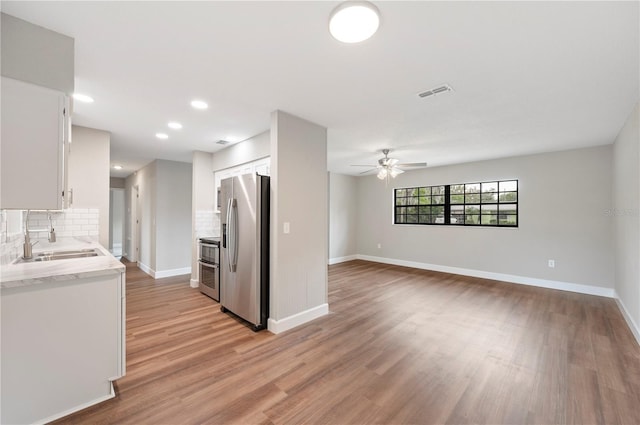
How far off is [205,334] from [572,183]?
630cm

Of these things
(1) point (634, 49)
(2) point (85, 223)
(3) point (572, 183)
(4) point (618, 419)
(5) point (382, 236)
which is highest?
(1) point (634, 49)

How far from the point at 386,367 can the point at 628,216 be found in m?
3.53

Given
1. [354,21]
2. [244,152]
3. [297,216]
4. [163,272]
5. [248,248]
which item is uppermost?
[354,21]

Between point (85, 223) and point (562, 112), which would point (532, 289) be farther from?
point (85, 223)

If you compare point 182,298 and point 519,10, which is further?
point 182,298

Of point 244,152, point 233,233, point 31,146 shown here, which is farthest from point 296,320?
point 31,146

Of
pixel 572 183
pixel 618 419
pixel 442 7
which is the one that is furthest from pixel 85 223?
pixel 572 183

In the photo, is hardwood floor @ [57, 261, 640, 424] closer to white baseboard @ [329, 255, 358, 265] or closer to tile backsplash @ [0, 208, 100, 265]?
tile backsplash @ [0, 208, 100, 265]

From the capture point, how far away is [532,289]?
4801mm

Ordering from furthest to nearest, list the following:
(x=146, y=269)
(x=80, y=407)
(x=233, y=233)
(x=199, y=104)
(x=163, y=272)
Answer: (x=146, y=269)
(x=163, y=272)
(x=233, y=233)
(x=199, y=104)
(x=80, y=407)

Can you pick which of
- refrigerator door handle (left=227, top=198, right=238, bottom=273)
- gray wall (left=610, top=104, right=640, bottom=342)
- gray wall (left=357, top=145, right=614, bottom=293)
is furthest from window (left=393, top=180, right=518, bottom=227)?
refrigerator door handle (left=227, top=198, right=238, bottom=273)

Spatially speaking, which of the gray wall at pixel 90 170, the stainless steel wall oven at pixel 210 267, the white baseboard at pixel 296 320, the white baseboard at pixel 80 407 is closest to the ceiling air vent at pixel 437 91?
the white baseboard at pixel 296 320

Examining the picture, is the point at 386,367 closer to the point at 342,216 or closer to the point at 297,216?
the point at 297,216

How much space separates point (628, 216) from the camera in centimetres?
321
